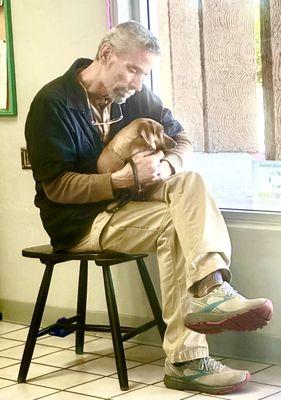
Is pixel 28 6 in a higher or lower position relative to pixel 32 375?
higher

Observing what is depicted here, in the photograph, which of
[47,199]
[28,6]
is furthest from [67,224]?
[28,6]

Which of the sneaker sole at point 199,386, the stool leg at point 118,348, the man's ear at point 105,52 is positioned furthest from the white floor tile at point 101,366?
the man's ear at point 105,52

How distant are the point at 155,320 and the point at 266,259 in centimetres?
51

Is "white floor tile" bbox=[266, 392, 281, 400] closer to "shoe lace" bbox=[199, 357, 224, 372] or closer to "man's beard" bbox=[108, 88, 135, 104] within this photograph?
"shoe lace" bbox=[199, 357, 224, 372]

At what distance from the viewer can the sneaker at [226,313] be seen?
128 inches

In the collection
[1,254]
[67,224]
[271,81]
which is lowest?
[1,254]

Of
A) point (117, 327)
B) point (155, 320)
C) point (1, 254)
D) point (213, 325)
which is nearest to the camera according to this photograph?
point (213, 325)

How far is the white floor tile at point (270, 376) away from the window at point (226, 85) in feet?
2.02

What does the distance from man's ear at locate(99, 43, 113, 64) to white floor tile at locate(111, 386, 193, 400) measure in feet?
4.01

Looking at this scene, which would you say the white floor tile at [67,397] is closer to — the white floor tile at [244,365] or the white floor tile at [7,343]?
the white floor tile at [244,365]

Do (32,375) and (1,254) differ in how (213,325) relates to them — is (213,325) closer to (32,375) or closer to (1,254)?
(32,375)

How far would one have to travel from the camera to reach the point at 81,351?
409cm

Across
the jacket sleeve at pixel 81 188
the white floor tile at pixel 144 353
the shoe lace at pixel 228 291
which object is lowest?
the white floor tile at pixel 144 353

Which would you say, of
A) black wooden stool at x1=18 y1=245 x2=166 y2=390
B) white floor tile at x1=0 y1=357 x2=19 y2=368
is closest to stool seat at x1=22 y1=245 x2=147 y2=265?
black wooden stool at x1=18 y1=245 x2=166 y2=390
